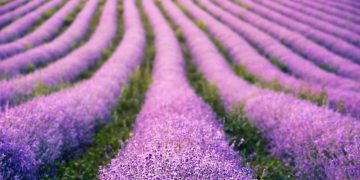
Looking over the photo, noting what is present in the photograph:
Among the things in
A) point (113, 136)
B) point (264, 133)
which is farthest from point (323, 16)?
point (113, 136)

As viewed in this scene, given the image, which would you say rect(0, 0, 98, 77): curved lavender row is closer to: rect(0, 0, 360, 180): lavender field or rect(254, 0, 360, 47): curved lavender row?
rect(0, 0, 360, 180): lavender field

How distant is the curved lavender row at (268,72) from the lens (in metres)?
6.98

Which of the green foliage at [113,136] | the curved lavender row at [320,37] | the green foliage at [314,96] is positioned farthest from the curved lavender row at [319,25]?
the green foliage at [113,136]

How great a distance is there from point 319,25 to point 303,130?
1238cm

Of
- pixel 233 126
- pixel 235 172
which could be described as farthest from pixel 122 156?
pixel 233 126

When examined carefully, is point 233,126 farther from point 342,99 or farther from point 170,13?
point 170,13

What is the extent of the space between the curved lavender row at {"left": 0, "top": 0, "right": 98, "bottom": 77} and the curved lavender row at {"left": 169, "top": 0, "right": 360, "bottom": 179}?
500cm

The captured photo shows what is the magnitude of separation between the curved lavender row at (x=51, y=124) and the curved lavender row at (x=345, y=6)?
15445mm

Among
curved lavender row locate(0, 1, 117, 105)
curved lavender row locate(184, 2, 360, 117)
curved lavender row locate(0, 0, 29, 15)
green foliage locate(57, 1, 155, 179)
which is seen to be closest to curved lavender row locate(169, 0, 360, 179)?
curved lavender row locate(184, 2, 360, 117)

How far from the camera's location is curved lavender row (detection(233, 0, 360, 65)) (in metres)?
12.4

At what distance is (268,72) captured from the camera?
30.3 ft

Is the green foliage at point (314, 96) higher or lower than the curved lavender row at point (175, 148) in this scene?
lower

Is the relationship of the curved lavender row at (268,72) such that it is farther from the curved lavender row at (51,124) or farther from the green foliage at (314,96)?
the curved lavender row at (51,124)

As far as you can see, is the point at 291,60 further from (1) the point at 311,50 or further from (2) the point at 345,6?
(2) the point at 345,6
